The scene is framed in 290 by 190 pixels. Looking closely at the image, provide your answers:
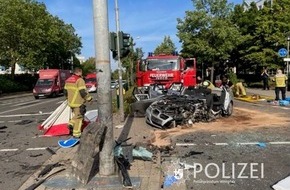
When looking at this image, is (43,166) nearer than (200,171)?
No

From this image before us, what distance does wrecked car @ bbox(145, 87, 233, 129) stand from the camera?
1218 centimetres

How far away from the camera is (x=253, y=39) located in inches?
1665

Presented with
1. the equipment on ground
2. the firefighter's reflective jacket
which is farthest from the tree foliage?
the firefighter's reflective jacket

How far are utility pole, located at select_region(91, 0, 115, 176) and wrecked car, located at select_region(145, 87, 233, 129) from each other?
567 centimetres

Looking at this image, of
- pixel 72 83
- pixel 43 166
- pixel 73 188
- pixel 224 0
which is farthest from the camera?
pixel 224 0

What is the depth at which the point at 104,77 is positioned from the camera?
6.39m

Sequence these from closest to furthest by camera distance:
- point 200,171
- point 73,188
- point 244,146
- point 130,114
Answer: point 73,188
point 200,171
point 244,146
point 130,114

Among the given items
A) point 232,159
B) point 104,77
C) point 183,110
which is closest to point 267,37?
point 183,110

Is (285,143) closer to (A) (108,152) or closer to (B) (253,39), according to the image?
(A) (108,152)

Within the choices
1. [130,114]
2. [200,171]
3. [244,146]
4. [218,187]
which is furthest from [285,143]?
[130,114]

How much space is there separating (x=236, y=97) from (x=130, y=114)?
11.4 meters

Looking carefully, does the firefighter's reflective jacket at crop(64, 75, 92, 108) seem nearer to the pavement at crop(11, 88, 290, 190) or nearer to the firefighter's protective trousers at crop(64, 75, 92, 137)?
the firefighter's protective trousers at crop(64, 75, 92, 137)

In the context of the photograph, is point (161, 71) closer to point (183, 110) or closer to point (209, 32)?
point (183, 110)

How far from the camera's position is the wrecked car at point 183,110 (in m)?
12.2
